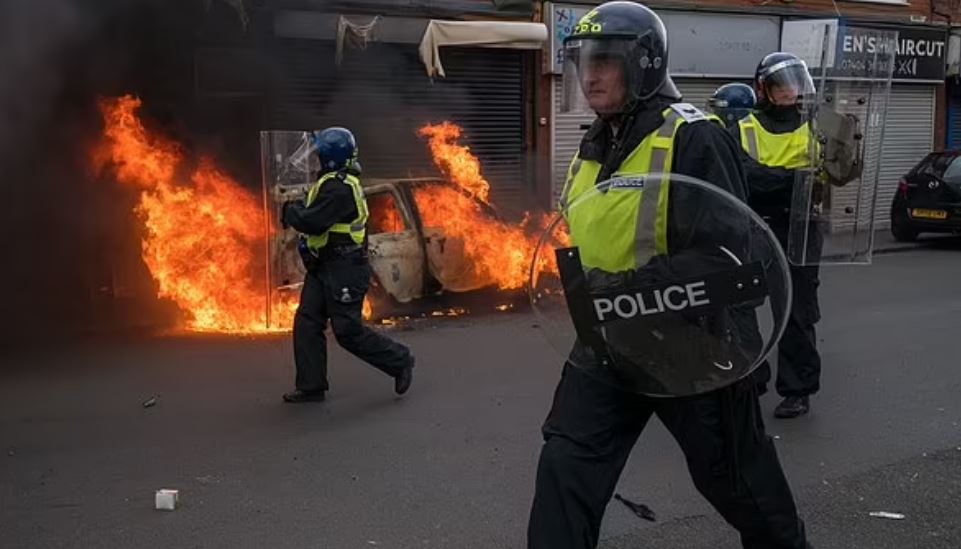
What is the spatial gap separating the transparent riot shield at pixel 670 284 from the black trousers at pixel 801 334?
2.60 m

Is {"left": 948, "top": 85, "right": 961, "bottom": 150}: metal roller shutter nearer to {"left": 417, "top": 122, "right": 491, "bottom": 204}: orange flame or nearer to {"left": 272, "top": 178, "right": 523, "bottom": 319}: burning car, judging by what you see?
{"left": 417, "top": 122, "right": 491, "bottom": 204}: orange flame

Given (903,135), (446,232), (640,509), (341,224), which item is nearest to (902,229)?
(903,135)

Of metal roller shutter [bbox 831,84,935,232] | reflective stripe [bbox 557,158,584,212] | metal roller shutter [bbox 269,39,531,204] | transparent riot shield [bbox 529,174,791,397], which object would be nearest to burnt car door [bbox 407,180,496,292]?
metal roller shutter [bbox 269,39,531,204]

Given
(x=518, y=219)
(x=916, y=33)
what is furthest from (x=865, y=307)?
(x=916, y=33)

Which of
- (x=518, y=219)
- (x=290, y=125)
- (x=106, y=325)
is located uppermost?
(x=290, y=125)

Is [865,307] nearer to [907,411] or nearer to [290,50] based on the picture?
[907,411]

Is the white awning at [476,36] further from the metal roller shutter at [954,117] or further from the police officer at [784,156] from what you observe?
the metal roller shutter at [954,117]

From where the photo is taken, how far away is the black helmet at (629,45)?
269 cm

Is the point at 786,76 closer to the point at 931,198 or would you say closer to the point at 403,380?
the point at 403,380

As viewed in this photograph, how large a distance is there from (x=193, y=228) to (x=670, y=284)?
684 centimetres

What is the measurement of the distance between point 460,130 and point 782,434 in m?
8.29

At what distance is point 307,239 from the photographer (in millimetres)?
5965

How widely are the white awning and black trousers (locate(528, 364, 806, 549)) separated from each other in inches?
365

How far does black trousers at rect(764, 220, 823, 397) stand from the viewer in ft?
16.9
